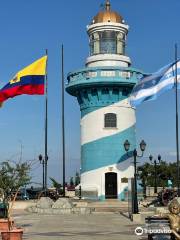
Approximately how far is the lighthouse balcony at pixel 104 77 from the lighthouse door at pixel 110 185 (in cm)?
681

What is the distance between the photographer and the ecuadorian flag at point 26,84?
27234mm

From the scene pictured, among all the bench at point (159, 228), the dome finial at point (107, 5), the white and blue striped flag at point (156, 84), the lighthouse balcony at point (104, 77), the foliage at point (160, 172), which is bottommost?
the bench at point (159, 228)

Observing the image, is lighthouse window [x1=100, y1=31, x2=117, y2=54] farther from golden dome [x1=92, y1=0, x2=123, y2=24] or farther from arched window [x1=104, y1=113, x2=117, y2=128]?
arched window [x1=104, y1=113, x2=117, y2=128]

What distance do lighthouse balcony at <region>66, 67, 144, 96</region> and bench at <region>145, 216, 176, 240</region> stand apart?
27.8 metres

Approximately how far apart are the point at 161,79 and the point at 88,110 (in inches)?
786

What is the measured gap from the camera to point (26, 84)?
89.8 ft

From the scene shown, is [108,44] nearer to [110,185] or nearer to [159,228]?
[110,185]

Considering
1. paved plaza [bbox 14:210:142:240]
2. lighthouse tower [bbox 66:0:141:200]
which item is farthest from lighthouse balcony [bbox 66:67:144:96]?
paved plaza [bbox 14:210:142:240]

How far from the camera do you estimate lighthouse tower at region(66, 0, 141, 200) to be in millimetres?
42594

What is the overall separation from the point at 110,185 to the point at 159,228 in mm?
28750

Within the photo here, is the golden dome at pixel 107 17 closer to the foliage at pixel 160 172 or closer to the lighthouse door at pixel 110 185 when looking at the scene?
the lighthouse door at pixel 110 185

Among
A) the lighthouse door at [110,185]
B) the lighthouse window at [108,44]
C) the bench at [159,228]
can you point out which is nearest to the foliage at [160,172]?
the lighthouse door at [110,185]

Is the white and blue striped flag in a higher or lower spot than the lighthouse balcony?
lower

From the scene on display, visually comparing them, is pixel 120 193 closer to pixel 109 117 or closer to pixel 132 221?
pixel 109 117
